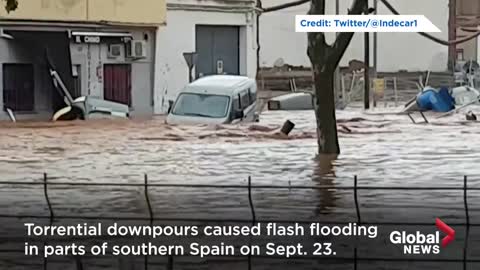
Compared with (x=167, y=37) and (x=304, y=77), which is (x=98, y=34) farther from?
(x=304, y=77)

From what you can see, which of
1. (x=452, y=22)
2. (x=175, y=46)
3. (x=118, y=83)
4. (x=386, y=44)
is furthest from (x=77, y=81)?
(x=452, y=22)

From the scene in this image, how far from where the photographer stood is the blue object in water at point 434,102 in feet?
143

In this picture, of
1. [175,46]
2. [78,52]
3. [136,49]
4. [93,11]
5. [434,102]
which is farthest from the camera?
[175,46]

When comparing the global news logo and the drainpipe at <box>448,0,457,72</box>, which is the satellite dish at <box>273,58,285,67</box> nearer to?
the drainpipe at <box>448,0,457,72</box>

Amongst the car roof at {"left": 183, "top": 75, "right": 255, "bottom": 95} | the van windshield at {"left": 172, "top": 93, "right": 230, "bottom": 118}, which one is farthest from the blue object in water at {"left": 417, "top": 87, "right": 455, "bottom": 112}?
the van windshield at {"left": 172, "top": 93, "right": 230, "bottom": 118}

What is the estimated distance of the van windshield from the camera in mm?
33094

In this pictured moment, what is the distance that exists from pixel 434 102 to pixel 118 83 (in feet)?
40.2

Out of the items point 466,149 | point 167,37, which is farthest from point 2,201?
point 167,37

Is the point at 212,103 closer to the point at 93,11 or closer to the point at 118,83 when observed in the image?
the point at 93,11

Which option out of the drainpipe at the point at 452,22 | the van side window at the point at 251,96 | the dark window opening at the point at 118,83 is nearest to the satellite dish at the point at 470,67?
the drainpipe at the point at 452,22

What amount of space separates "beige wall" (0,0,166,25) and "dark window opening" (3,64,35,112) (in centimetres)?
185

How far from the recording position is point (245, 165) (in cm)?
2214

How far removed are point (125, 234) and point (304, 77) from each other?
56379 millimetres

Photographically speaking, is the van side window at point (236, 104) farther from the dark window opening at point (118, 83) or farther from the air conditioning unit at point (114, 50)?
the air conditioning unit at point (114, 50)
